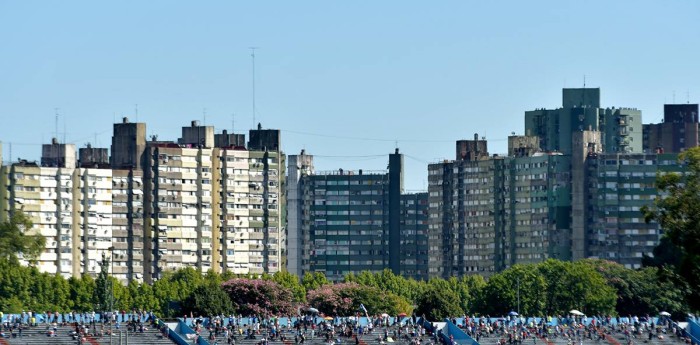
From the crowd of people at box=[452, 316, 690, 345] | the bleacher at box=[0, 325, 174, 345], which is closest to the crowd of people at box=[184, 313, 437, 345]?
the bleacher at box=[0, 325, 174, 345]

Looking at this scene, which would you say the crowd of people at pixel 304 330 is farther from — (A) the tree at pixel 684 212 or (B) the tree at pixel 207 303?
(A) the tree at pixel 684 212

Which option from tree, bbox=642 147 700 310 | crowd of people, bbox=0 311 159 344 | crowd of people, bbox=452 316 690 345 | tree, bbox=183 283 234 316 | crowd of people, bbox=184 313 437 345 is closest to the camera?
tree, bbox=642 147 700 310

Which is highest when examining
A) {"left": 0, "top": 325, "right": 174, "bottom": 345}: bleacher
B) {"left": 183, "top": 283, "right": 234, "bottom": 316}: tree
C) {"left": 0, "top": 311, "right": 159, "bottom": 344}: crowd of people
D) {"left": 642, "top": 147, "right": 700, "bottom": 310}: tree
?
{"left": 642, "top": 147, "right": 700, "bottom": 310}: tree

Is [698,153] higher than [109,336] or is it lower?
higher

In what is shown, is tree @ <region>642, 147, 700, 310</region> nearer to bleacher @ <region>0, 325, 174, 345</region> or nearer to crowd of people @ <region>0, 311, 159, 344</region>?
bleacher @ <region>0, 325, 174, 345</region>

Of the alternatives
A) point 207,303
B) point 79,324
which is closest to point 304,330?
point 79,324

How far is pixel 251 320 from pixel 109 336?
54.8 ft

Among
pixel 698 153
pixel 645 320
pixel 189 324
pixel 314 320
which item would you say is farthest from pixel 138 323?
pixel 698 153

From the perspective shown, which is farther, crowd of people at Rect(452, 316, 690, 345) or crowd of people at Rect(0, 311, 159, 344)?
crowd of people at Rect(452, 316, 690, 345)

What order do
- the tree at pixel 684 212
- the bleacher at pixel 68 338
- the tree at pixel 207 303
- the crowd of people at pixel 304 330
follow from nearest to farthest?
the tree at pixel 684 212
the bleacher at pixel 68 338
the crowd of people at pixel 304 330
the tree at pixel 207 303

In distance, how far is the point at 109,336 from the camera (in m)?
163

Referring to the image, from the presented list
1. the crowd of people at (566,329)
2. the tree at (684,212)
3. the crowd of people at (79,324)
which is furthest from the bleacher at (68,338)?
the tree at (684,212)

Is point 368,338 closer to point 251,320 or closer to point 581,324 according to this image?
point 251,320

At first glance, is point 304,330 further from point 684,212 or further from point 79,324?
point 684,212
